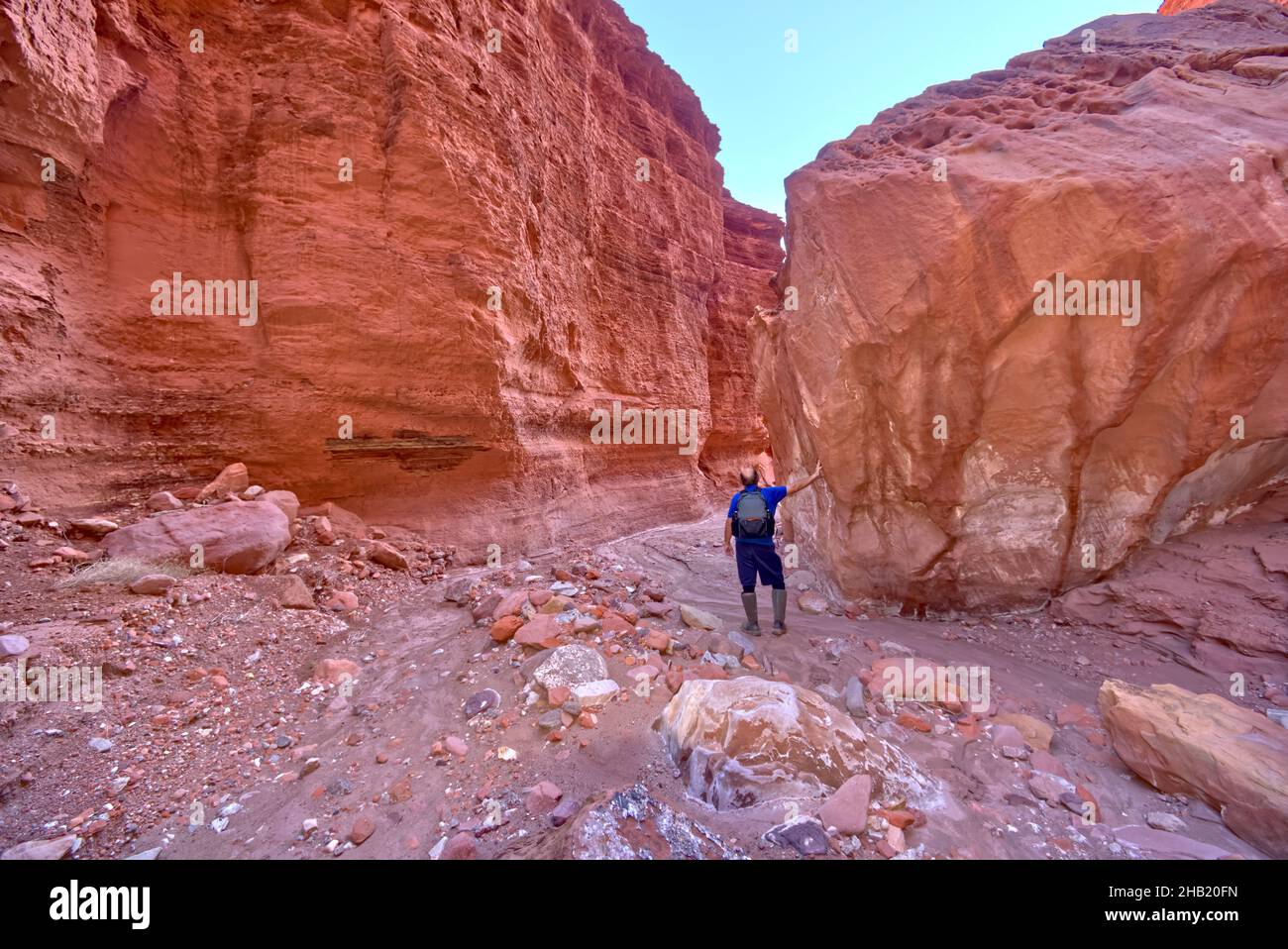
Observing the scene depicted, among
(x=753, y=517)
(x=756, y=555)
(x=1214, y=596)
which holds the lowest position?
(x=1214, y=596)

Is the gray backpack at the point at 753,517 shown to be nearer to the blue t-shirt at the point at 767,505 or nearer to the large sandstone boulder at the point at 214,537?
the blue t-shirt at the point at 767,505

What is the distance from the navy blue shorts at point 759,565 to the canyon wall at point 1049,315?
3.76 ft

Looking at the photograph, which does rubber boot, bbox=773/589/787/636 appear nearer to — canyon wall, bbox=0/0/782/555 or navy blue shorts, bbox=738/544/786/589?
navy blue shorts, bbox=738/544/786/589

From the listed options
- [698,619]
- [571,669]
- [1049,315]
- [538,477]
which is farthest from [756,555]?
[538,477]

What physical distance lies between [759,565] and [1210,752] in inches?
107

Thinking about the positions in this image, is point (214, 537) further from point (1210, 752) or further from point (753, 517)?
point (1210, 752)

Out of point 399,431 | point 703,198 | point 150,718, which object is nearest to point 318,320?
point 399,431

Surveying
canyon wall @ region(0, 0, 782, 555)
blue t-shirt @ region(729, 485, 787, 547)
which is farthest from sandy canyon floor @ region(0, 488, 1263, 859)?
canyon wall @ region(0, 0, 782, 555)

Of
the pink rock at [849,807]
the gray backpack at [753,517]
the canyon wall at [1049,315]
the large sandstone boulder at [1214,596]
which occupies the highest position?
the canyon wall at [1049,315]

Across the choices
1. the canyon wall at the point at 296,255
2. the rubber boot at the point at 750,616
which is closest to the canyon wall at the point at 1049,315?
the rubber boot at the point at 750,616

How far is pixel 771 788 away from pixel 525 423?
6.51 m

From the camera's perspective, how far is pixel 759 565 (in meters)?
4.51

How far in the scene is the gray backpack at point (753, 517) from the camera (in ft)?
14.7

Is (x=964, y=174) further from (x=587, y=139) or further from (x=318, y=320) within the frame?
(x=587, y=139)
